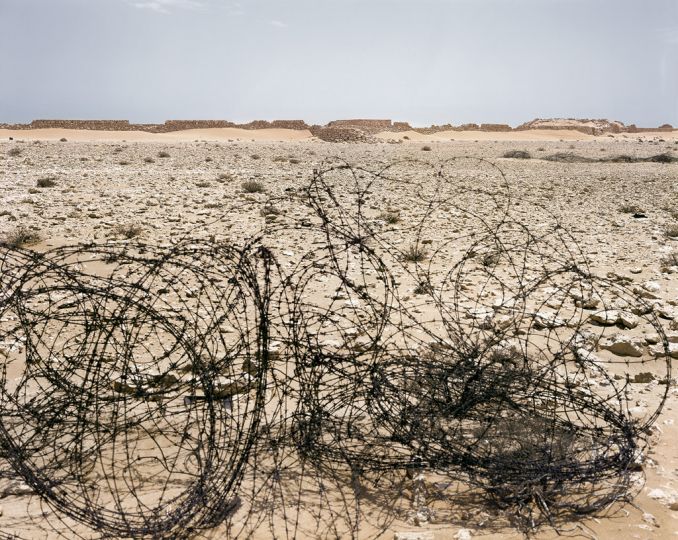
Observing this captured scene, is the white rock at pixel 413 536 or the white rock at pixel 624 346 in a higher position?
the white rock at pixel 624 346

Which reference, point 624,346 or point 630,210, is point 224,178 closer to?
point 630,210

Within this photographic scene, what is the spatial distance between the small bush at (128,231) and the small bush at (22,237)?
1347mm

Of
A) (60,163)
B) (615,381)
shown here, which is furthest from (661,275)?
(60,163)

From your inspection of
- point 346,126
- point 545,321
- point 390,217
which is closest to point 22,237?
point 390,217

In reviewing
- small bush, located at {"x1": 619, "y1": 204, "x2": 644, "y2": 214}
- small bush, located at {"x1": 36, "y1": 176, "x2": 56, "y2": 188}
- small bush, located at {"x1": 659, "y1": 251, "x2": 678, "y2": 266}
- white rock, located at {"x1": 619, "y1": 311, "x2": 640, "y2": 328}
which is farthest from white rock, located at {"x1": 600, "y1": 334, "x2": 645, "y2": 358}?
small bush, located at {"x1": 36, "y1": 176, "x2": 56, "y2": 188}

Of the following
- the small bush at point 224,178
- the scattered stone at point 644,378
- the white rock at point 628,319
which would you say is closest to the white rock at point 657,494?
the scattered stone at point 644,378

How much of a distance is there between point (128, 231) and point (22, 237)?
5.83 feet

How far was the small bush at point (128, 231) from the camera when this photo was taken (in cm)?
1068

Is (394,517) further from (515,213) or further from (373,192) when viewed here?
(373,192)

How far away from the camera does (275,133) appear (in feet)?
222

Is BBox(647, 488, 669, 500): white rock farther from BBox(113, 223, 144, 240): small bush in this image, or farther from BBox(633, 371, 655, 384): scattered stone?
BBox(113, 223, 144, 240): small bush

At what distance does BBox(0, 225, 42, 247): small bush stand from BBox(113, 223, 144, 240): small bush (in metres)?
1.35

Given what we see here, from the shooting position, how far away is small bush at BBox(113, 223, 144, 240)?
1068 cm

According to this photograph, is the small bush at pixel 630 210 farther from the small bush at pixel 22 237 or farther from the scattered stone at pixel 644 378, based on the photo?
the small bush at pixel 22 237
